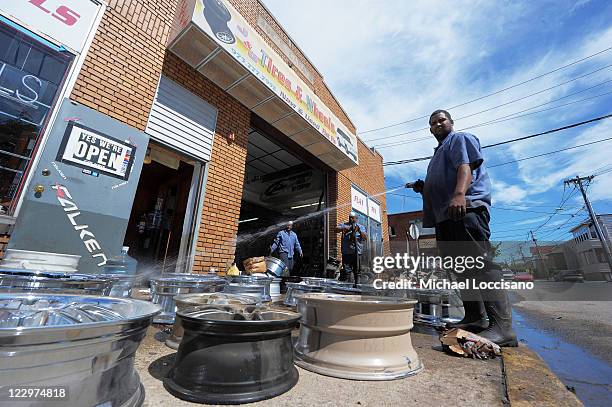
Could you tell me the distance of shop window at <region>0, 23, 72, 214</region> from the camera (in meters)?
2.99

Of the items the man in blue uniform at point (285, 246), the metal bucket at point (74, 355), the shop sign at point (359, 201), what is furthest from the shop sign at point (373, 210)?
the metal bucket at point (74, 355)

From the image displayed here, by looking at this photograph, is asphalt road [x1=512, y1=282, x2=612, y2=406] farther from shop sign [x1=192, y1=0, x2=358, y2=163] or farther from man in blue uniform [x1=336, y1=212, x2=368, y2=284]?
shop sign [x1=192, y1=0, x2=358, y2=163]

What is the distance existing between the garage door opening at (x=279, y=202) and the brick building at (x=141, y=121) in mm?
1928

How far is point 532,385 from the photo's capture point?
121cm

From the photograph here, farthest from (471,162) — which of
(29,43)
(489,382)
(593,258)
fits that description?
(593,258)

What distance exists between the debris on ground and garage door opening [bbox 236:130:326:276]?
588 centimetres

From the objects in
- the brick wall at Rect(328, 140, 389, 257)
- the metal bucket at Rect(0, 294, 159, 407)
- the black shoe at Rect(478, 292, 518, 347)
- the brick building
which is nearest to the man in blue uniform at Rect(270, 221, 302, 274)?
the brick wall at Rect(328, 140, 389, 257)

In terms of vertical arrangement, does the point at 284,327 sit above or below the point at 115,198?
below

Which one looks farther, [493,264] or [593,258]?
[593,258]

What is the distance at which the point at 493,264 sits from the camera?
214 cm

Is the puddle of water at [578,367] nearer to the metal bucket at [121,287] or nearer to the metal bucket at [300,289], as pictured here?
the metal bucket at [300,289]

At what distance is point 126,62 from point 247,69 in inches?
74.9

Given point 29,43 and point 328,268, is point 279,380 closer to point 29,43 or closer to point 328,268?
point 29,43

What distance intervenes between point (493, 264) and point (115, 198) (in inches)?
175
